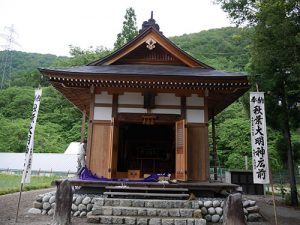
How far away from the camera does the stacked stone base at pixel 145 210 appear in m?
7.44

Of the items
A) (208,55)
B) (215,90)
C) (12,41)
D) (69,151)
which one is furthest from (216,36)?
(215,90)

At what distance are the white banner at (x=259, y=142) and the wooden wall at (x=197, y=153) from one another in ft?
8.63

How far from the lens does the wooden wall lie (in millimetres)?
10812

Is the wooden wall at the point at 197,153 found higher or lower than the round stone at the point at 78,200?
higher

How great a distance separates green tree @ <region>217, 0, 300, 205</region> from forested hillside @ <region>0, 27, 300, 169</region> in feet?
32.3

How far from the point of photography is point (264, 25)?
9.50 metres

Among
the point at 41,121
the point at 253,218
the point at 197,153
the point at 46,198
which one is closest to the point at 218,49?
the point at 41,121

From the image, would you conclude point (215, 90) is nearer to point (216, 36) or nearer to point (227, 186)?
point (227, 186)

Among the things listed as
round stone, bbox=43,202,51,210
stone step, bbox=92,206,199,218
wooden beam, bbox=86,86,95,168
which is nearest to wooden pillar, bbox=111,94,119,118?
wooden beam, bbox=86,86,95,168

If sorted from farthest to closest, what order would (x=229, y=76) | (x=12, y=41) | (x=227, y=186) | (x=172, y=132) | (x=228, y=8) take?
(x=12, y=41) < (x=172, y=132) < (x=228, y=8) < (x=229, y=76) < (x=227, y=186)

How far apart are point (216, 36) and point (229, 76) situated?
5229 centimetres

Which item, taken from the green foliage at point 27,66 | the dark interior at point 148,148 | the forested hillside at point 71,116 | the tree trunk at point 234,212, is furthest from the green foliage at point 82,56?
the tree trunk at point 234,212

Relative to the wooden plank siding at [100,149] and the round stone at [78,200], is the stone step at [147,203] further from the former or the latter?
the wooden plank siding at [100,149]

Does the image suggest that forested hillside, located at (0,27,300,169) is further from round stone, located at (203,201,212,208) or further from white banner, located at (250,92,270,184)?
round stone, located at (203,201,212,208)
